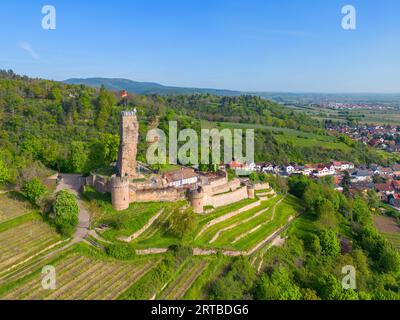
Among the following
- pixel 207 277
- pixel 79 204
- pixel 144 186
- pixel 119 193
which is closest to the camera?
pixel 207 277

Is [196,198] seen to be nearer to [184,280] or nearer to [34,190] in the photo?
[184,280]

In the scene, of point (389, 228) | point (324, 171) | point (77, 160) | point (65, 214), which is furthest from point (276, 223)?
point (324, 171)

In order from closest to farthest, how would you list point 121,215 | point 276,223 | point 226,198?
point 121,215
point 226,198
point 276,223

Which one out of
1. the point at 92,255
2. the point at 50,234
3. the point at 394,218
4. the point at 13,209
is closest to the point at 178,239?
the point at 92,255

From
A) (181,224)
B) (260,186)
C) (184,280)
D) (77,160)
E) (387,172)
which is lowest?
(387,172)

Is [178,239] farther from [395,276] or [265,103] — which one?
[265,103]

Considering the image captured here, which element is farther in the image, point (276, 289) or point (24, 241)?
point (24, 241)

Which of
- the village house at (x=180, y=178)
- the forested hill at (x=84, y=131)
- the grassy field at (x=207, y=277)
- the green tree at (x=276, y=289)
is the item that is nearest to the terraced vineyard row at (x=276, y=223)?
the grassy field at (x=207, y=277)

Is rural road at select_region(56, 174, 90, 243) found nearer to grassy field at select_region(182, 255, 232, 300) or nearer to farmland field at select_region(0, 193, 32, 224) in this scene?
farmland field at select_region(0, 193, 32, 224)
